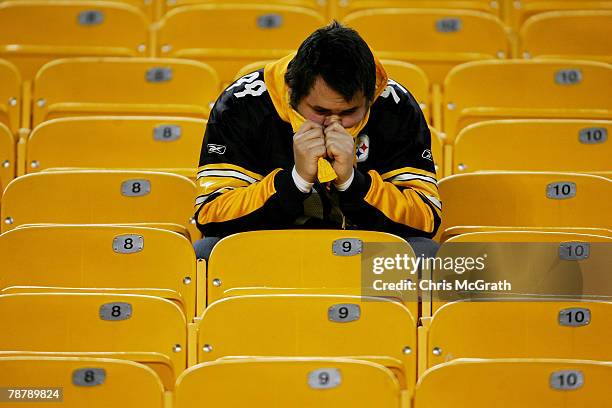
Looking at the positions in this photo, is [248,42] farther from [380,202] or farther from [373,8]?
[380,202]

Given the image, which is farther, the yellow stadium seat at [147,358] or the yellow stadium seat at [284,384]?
the yellow stadium seat at [147,358]

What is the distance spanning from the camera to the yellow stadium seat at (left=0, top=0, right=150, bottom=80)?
16.5ft

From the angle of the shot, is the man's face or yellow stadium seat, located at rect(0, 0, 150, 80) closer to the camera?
the man's face

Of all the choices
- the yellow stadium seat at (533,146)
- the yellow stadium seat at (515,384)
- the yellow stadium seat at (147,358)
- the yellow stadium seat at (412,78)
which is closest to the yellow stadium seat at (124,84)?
the yellow stadium seat at (412,78)

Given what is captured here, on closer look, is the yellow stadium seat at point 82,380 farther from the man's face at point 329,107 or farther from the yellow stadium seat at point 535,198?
the yellow stadium seat at point 535,198

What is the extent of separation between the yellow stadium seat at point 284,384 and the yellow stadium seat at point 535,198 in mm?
1126

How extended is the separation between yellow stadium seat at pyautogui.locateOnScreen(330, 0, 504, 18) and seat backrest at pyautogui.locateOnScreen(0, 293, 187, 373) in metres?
2.52

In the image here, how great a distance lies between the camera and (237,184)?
11.6 feet

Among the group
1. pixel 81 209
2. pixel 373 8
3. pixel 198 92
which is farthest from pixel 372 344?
pixel 373 8

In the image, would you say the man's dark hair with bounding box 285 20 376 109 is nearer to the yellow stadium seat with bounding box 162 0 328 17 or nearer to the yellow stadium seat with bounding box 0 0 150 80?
the yellow stadium seat with bounding box 0 0 150 80

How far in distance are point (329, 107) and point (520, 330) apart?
2.32ft

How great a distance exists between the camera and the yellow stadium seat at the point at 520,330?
309 centimetres

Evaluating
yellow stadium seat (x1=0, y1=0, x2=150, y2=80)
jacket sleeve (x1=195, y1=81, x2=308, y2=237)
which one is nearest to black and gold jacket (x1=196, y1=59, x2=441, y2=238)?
jacket sleeve (x1=195, y1=81, x2=308, y2=237)

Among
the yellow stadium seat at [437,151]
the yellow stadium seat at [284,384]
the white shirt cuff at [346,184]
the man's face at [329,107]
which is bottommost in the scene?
the yellow stadium seat at [284,384]
